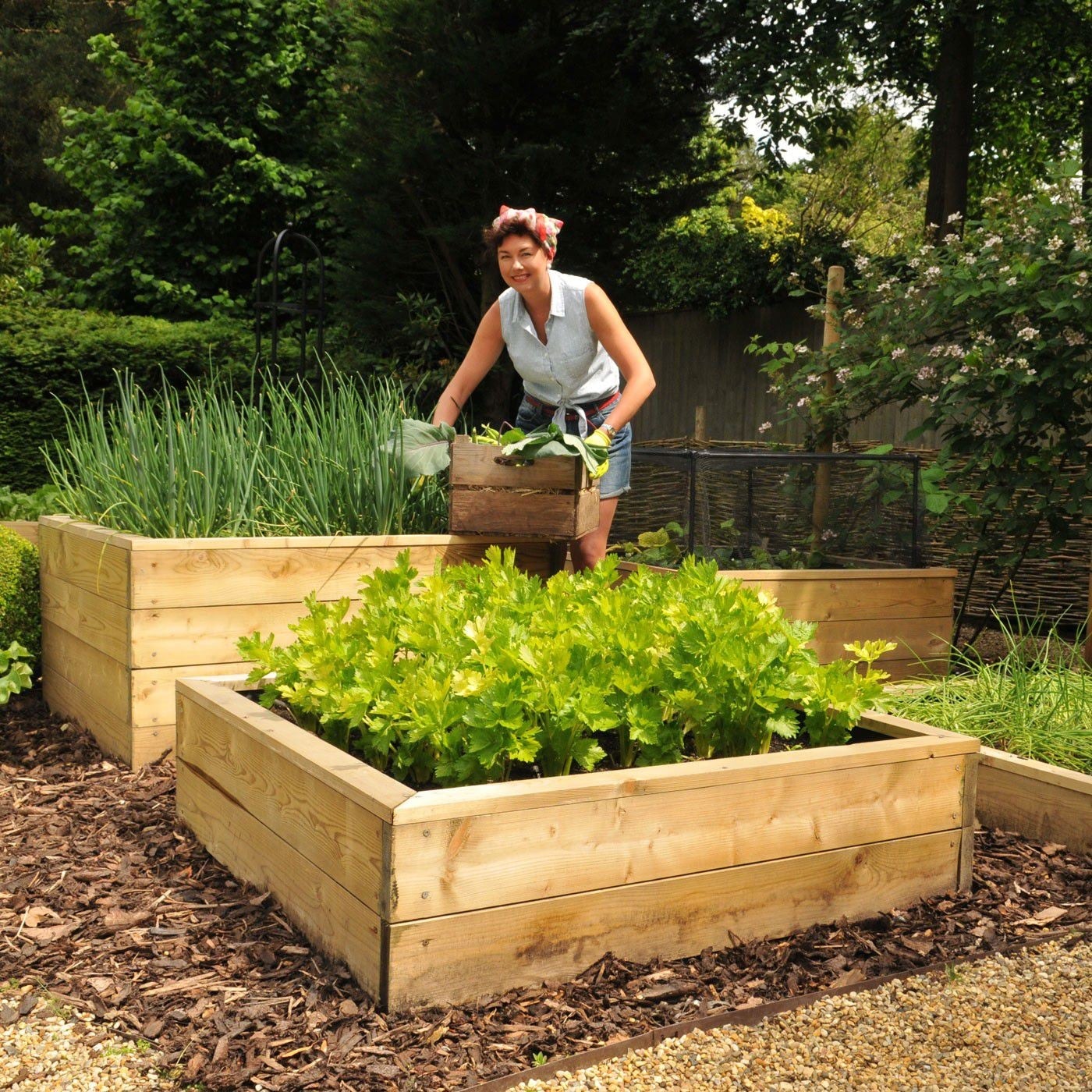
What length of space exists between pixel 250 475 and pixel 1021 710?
100 inches

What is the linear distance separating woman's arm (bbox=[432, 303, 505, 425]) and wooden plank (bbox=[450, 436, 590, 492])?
236 millimetres

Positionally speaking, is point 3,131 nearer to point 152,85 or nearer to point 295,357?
point 152,85

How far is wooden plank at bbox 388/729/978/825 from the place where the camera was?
6.36ft

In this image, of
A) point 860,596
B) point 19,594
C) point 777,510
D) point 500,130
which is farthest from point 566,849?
point 500,130

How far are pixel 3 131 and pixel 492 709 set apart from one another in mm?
23521

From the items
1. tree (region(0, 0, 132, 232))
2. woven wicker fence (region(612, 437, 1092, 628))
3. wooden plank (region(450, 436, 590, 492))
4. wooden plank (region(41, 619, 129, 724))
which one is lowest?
wooden plank (region(41, 619, 129, 724))

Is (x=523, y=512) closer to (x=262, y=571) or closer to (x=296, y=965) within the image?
(x=262, y=571)

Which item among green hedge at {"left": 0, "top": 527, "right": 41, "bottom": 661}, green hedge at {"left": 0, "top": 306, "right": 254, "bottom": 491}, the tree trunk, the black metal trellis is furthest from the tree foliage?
green hedge at {"left": 0, "top": 527, "right": 41, "bottom": 661}

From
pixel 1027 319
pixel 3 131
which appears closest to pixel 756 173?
pixel 1027 319

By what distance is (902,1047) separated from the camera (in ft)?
6.55

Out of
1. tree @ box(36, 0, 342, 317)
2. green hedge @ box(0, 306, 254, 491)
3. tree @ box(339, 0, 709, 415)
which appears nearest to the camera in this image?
green hedge @ box(0, 306, 254, 491)

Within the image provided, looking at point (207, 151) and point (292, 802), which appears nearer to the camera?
point (292, 802)

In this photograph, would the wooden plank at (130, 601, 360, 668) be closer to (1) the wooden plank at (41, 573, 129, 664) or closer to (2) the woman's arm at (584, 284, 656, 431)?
(1) the wooden plank at (41, 573, 129, 664)

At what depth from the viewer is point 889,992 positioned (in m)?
2.18
